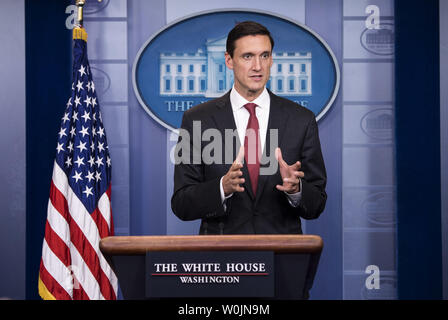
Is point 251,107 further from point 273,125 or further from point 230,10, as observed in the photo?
point 230,10

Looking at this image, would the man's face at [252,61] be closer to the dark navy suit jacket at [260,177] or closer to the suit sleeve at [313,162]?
the dark navy suit jacket at [260,177]

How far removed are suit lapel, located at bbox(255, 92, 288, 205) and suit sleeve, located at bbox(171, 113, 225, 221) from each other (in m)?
0.21

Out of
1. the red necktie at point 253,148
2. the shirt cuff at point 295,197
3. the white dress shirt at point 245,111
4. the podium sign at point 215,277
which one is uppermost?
the white dress shirt at point 245,111

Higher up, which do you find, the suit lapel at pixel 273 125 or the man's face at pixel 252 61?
the man's face at pixel 252 61

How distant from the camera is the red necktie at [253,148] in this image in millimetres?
2049

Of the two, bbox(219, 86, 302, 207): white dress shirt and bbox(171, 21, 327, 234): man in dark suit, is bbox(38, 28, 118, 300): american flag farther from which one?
→ bbox(219, 86, 302, 207): white dress shirt

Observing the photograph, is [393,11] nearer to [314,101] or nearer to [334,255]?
[314,101]

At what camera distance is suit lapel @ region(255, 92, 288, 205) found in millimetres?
1975

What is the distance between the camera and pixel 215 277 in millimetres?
1170

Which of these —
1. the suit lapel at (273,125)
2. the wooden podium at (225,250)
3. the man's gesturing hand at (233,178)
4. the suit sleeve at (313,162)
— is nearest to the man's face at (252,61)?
the suit lapel at (273,125)

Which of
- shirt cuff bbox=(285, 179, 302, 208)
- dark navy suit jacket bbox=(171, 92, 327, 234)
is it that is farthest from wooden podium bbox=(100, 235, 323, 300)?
dark navy suit jacket bbox=(171, 92, 327, 234)

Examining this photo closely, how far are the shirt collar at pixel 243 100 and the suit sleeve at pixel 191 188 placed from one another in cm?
24
